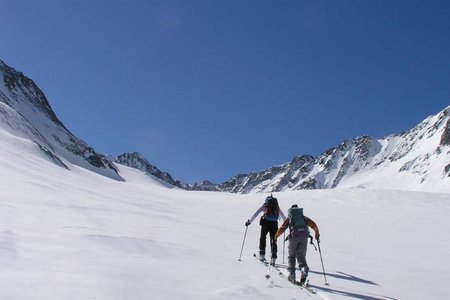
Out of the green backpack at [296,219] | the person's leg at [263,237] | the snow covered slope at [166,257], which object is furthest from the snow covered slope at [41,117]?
the green backpack at [296,219]

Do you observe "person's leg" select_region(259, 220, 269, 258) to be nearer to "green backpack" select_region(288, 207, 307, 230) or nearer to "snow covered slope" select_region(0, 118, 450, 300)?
"snow covered slope" select_region(0, 118, 450, 300)

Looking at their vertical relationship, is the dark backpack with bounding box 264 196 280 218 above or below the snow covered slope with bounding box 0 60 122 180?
below

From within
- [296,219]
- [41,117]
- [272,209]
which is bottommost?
[296,219]

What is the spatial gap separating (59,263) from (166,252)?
3428mm

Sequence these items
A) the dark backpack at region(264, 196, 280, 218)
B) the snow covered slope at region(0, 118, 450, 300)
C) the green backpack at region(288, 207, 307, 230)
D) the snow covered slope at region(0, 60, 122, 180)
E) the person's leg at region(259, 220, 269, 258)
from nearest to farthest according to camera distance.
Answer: the snow covered slope at region(0, 118, 450, 300)
the green backpack at region(288, 207, 307, 230)
the person's leg at region(259, 220, 269, 258)
the dark backpack at region(264, 196, 280, 218)
the snow covered slope at region(0, 60, 122, 180)

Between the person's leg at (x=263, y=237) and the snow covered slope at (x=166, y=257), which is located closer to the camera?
the snow covered slope at (x=166, y=257)

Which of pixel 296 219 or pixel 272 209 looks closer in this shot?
pixel 296 219

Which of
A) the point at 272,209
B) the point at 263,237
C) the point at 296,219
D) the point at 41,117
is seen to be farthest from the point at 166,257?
the point at 41,117

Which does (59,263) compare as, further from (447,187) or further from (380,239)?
(447,187)

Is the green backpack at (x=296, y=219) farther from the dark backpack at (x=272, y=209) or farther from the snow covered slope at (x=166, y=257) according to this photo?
the dark backpack at (x=272, y=209)

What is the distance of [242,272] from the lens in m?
10.2

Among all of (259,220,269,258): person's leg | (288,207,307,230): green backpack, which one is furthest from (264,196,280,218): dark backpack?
(288,207,307,230): green backpack

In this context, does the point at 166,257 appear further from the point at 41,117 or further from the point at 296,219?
the point at 41,117

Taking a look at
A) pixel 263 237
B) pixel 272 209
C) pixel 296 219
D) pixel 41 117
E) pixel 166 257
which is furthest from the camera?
pixel 41 117
